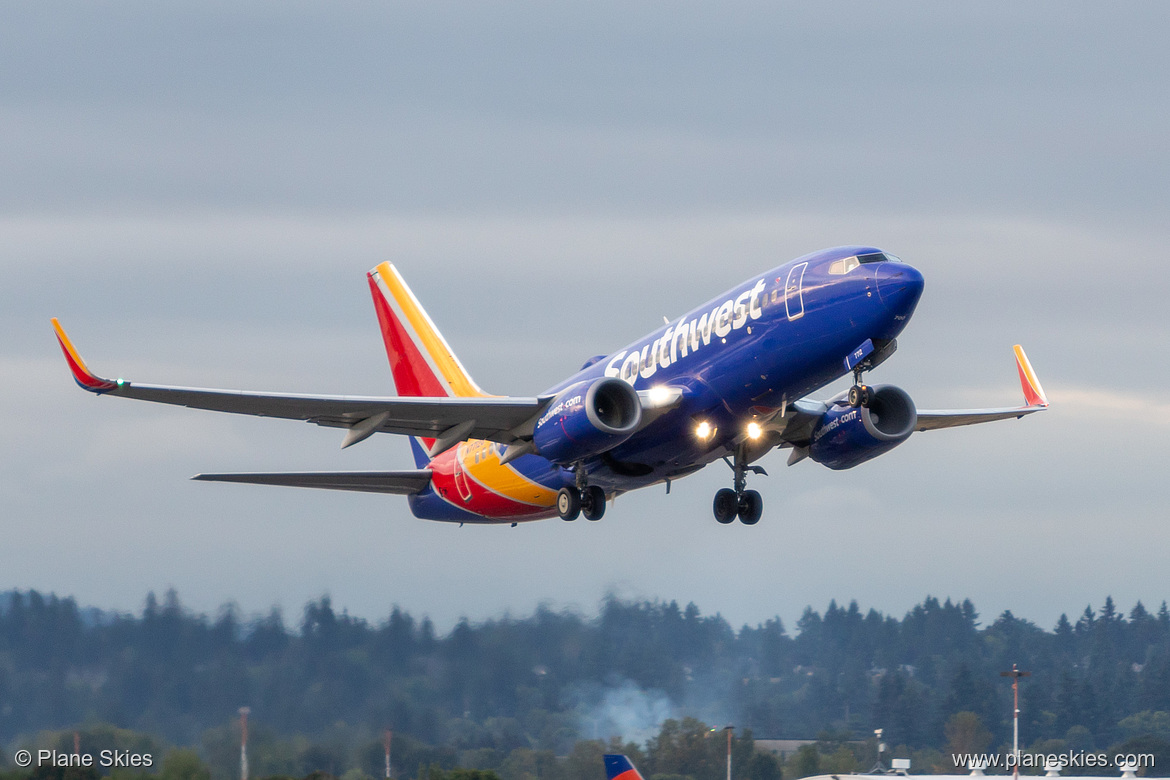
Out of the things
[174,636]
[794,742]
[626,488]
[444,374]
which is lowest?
[794,742]

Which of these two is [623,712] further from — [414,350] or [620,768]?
[414,350]

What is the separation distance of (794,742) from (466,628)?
51.6 ft

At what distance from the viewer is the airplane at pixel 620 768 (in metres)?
43.1

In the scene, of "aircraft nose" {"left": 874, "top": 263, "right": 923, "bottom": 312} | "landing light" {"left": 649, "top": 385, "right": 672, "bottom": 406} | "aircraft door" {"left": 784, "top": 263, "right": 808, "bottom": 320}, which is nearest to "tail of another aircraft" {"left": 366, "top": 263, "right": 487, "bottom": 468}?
"landing light" {"left": 649, "top": 385, "right": 672, "bottom": 406}

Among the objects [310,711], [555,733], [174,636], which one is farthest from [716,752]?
[174,636]

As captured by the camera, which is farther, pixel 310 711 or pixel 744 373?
pixel 310 711

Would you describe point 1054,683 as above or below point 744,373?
below

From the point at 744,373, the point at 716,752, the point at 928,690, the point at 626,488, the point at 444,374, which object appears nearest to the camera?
the point at 744,373

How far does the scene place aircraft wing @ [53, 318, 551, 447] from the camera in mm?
34438

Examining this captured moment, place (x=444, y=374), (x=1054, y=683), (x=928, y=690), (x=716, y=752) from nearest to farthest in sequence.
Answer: (x=444, y=374) < (x=716, y=752) < (x=928, y=690) < (x=1054, y=683)

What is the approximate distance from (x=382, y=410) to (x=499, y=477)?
5758 millimetres

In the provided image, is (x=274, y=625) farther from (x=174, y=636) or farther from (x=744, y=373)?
(x=744, y=373)

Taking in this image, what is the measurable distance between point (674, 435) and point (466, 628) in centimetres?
1505

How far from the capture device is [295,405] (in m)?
36.0
